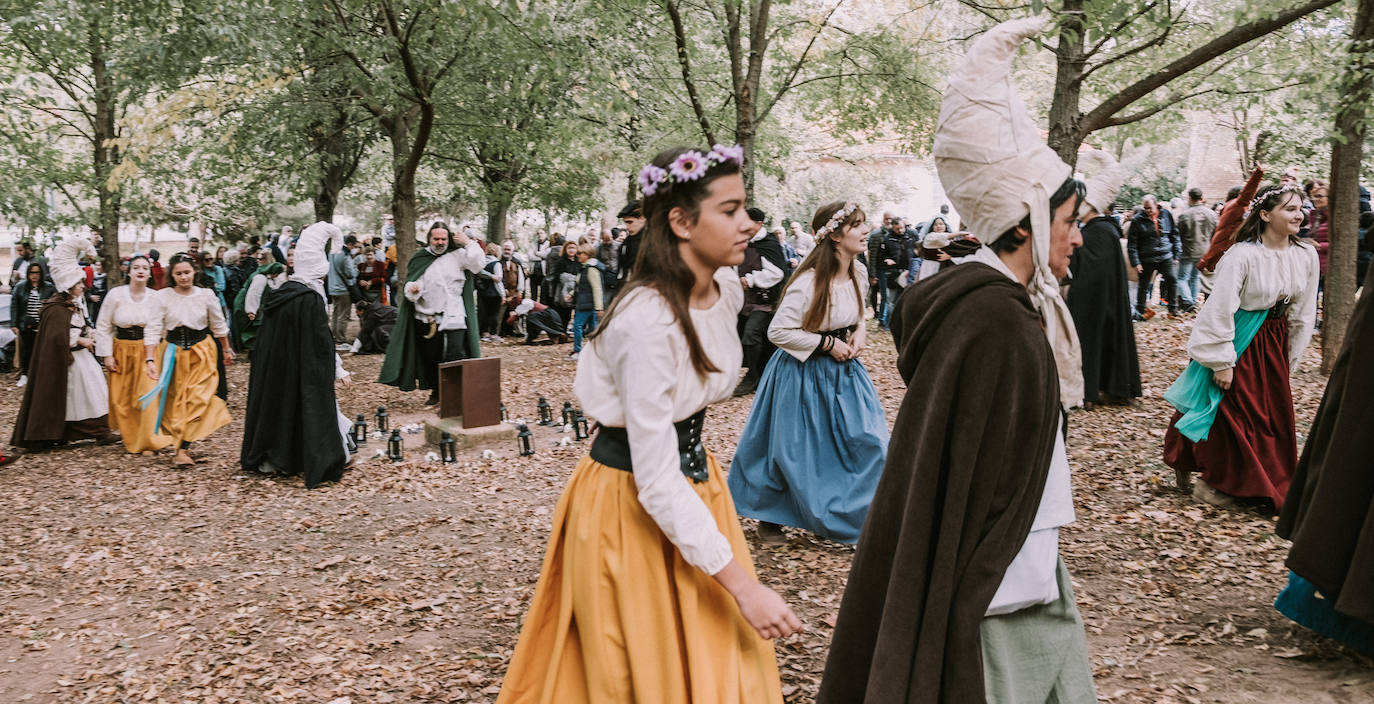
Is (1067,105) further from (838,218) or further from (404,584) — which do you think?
(404,584)

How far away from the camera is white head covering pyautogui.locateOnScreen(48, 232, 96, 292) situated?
984 cm

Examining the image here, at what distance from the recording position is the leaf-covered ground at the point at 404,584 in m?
4.48

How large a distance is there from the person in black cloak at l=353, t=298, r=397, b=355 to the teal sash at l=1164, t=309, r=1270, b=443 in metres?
13.2

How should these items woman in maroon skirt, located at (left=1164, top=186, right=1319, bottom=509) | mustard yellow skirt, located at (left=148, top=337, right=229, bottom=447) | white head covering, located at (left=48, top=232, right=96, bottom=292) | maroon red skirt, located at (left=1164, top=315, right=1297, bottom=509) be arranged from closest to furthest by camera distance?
woman in maroon skirt, located at (left=1164, top=186, right=1319, bottom=509) → maroon red skirt, located at (left=1164, top=315, right=1297, bottom=509) → mustard yellow skirt, located at (left=148, top=337, right=229, bottom=447) → white head covering, located at (left=48, top=232, right=96, bottom=292)

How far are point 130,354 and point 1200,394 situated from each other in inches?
377

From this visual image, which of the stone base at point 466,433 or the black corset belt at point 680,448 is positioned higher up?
the black corset belt at point 680,448

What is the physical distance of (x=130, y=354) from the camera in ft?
32.2

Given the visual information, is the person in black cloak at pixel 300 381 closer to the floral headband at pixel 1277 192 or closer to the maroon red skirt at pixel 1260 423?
the maroon red skirt at pixel 1260 423

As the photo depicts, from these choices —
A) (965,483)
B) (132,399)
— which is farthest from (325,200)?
(965,483)

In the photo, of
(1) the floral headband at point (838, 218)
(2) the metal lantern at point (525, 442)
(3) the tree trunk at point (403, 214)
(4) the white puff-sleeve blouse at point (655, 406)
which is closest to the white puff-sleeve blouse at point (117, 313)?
(2) the metal lantern at point (525, 442)

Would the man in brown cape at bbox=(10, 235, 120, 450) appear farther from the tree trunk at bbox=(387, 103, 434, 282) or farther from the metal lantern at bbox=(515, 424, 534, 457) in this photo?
the metal lantern at bbox=(515, 424, 534, 457)

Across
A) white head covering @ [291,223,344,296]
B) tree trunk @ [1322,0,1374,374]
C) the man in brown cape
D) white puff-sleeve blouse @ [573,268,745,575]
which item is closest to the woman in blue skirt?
white puff-sleeve blouse @ [573,268,745,575]

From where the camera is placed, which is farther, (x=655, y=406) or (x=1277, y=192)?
(x=1277, y=192)

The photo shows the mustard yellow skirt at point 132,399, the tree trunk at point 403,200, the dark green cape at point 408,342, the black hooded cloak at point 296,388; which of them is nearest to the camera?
the black hooded cloak at point 296,388
